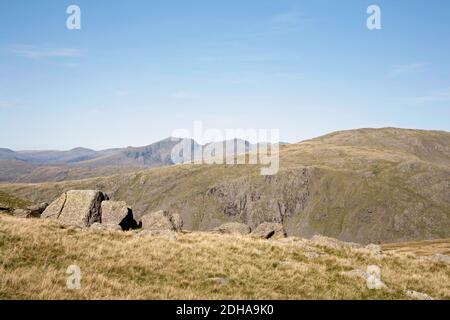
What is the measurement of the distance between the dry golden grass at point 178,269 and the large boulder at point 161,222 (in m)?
11.4

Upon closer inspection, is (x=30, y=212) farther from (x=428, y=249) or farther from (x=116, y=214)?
(x=428, y=249)

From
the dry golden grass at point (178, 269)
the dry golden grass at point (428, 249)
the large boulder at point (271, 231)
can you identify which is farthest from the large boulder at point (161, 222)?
the dry golden grass at point (428, 249)

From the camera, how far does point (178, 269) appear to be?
781 inches

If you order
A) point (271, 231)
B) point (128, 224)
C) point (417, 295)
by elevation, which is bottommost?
point (271, 231)

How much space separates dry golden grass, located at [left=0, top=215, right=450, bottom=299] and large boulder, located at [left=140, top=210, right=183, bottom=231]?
11.4 meters

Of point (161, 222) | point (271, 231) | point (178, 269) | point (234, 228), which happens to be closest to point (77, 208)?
point (161, 222)

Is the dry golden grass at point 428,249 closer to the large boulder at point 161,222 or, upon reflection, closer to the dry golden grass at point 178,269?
the large boulder at point 161,222

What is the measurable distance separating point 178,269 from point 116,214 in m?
20.0

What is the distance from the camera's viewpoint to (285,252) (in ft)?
87.5

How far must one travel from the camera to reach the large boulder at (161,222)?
130 ft

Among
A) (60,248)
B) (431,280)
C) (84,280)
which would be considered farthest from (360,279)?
(60,248)
